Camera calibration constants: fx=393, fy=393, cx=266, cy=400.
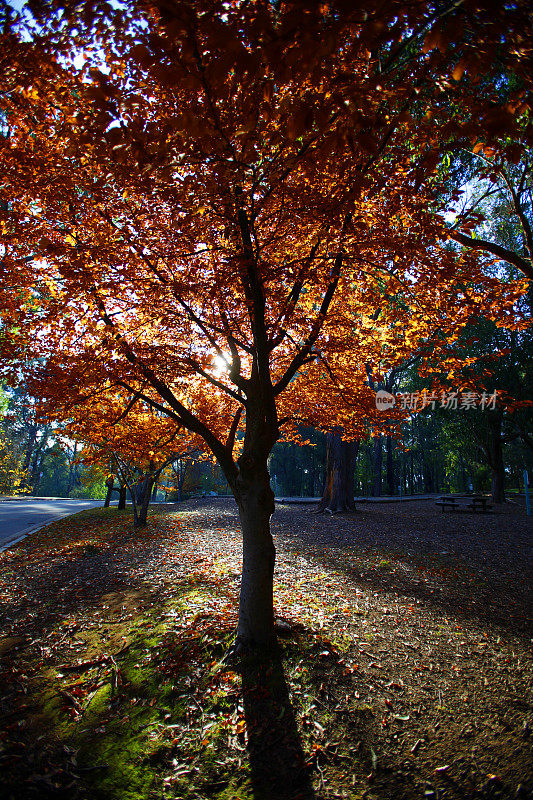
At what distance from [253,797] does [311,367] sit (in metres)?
5.61

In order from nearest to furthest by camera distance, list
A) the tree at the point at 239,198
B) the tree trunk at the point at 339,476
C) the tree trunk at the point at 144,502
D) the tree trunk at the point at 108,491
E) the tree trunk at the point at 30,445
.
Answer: the tree at the point at 239,198
the tree trunk at the point at 144,502
the tree trunk at the point at 339,476
the tree trunk at the point at 108,491
the tree trunk at the point at 30,445

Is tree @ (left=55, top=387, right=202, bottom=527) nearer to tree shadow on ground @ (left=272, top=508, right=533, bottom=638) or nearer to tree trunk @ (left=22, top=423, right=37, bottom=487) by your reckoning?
tree shadow on ground @ (left=272, top=508, right=533, bottom=638)

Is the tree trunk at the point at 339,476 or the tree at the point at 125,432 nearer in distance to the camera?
the tree at the point at 125,432

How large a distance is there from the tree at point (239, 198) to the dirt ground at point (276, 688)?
0.92 m

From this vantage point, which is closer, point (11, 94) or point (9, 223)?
point (11, 94)

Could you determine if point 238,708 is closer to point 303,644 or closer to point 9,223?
point 303,644

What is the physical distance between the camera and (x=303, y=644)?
15.5 ft

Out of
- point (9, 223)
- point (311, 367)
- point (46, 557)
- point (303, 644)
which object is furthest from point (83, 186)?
point (46, 557)

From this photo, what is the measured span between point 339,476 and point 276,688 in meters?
15.0

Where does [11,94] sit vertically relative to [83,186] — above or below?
above

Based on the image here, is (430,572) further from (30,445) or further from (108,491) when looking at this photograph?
(30,445)

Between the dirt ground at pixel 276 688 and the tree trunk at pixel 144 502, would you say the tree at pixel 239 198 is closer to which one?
the dirt ground at pixel 276 688

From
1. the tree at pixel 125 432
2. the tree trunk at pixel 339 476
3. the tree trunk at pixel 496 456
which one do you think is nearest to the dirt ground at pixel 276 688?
the tree at pixel 125 432

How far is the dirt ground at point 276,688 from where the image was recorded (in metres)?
2.92
